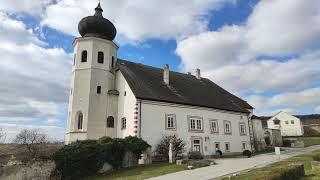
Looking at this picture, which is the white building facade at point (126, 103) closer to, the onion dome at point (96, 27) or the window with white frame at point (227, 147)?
the onion dome at point (96, 27)

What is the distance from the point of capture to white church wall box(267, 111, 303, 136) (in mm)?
81569

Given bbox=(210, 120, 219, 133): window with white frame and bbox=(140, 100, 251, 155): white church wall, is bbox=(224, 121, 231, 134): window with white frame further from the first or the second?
bbox=(210, 120, 219, 133): window with white frame

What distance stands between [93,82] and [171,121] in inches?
357

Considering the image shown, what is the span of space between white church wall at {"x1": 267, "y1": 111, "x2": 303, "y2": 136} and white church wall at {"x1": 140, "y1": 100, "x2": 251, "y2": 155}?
148 ft

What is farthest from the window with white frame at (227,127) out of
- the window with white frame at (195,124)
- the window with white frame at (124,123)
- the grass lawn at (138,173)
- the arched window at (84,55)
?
the arched window at (84,55)

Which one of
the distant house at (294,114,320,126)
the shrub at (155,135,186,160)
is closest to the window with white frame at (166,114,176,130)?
the shrub at (155,135,186,160)

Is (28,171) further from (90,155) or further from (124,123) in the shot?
(124,123)

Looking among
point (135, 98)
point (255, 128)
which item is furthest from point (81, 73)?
point (255, 128)

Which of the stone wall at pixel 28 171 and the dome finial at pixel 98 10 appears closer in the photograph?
the stone wall at pixel 28 171

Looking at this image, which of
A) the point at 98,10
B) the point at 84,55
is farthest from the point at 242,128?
the point at 98,10

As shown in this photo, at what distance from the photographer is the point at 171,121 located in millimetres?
33594

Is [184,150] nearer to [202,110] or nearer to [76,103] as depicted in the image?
[202,110]

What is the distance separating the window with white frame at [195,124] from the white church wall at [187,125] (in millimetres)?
440

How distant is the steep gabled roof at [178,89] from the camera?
33531 millimetres
